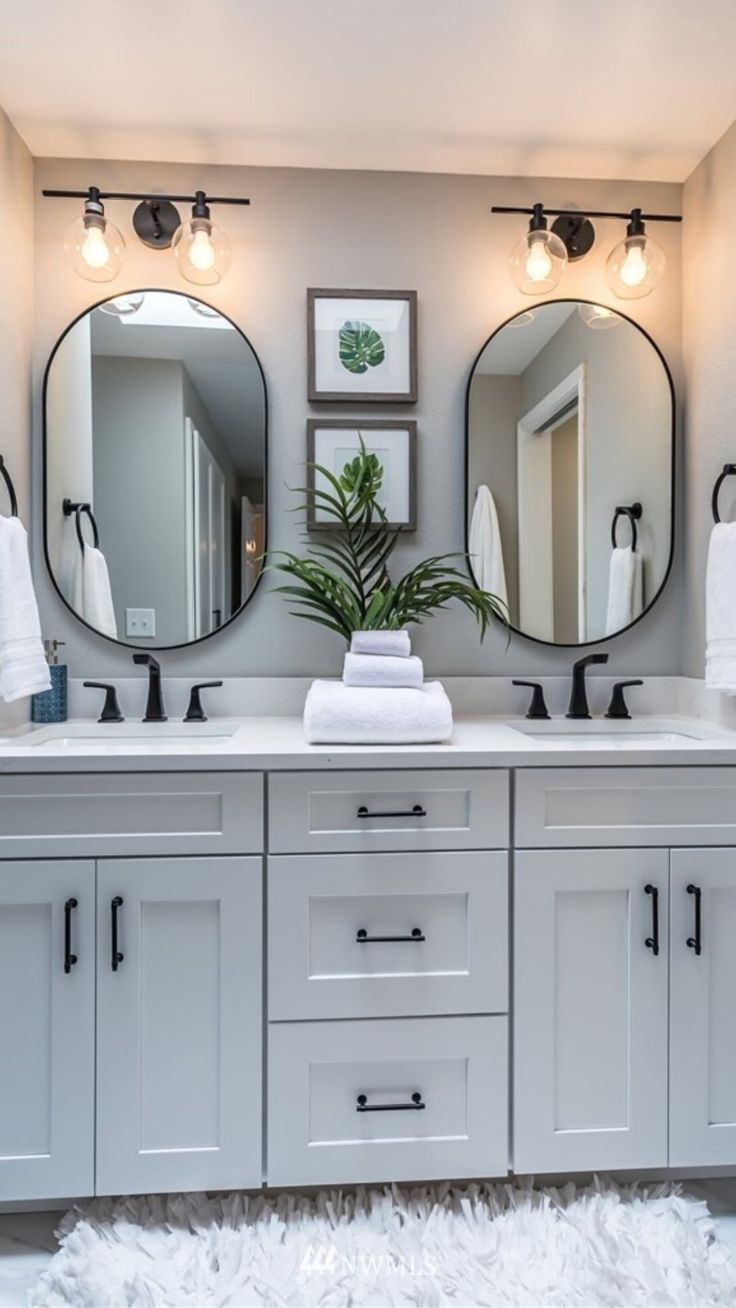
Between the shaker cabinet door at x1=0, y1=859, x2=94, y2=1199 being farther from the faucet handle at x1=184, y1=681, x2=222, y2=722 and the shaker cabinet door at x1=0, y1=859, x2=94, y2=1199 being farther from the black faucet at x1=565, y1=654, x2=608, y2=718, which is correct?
the black faucet at x1=565, y1=654, x2=608, y2=718

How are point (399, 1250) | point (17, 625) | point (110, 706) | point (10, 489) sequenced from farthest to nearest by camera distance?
1. point (110, 706)
2. point (10, 489)
3. point (17, 625)
4. point (399, 1250)

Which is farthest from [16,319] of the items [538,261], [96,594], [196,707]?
[538,261]

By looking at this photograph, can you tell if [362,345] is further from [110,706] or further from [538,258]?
[110,706]

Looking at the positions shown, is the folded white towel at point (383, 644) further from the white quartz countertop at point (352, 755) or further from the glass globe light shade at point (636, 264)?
the glass globe light shade at point (636, 264)

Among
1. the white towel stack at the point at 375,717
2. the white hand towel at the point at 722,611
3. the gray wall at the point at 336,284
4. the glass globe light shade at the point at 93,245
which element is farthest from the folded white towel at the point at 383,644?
the glass globe light shade at the point at 93,245

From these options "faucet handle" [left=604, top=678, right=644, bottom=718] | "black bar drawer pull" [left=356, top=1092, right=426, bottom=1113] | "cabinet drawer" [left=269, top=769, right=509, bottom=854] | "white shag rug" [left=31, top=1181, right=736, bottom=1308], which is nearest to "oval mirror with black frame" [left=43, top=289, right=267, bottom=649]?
"cabinet drawer" [left=269, top=769, right=509, bottom=854]

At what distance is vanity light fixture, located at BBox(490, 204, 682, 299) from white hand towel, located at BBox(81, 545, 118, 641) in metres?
1.30

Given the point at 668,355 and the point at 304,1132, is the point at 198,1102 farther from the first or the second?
the point at 668,355

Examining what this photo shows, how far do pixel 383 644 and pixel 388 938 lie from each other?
2.00 ft

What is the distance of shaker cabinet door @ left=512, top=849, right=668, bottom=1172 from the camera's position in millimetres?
1309

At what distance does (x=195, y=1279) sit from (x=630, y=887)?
1.02m

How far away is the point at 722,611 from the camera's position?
153cm

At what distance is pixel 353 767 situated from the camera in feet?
4.20

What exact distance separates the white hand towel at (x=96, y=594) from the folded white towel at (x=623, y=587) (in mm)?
1292
